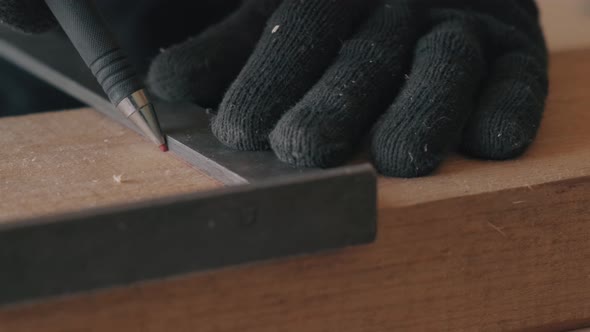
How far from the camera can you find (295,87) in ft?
1.81

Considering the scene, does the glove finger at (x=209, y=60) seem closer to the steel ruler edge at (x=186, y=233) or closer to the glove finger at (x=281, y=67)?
the glove finger at (x=281, y=67)

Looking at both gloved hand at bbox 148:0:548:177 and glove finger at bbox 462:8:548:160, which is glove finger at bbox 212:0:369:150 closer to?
gloved hand at bbox 148:0:548:177

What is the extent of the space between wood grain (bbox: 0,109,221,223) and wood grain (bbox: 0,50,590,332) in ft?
0.24

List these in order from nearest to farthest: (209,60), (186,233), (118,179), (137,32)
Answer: (186,233), (118,179), (209,60), (137,32)

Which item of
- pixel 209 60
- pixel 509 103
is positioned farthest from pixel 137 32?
pixel 509 103

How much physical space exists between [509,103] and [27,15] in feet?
1.27

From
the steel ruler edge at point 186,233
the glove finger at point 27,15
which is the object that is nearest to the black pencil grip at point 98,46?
the glove finger at point 27,15

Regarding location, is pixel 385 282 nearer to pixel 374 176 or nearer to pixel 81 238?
pixel 374 176

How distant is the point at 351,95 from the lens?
1.75 feet

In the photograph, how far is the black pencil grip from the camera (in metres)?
0.54

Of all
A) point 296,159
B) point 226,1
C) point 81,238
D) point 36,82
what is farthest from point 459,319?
point 36,82

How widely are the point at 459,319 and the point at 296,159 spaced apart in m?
0.16

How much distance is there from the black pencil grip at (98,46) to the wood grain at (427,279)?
181 mm

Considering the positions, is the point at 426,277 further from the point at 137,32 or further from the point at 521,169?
the point at 137,32
